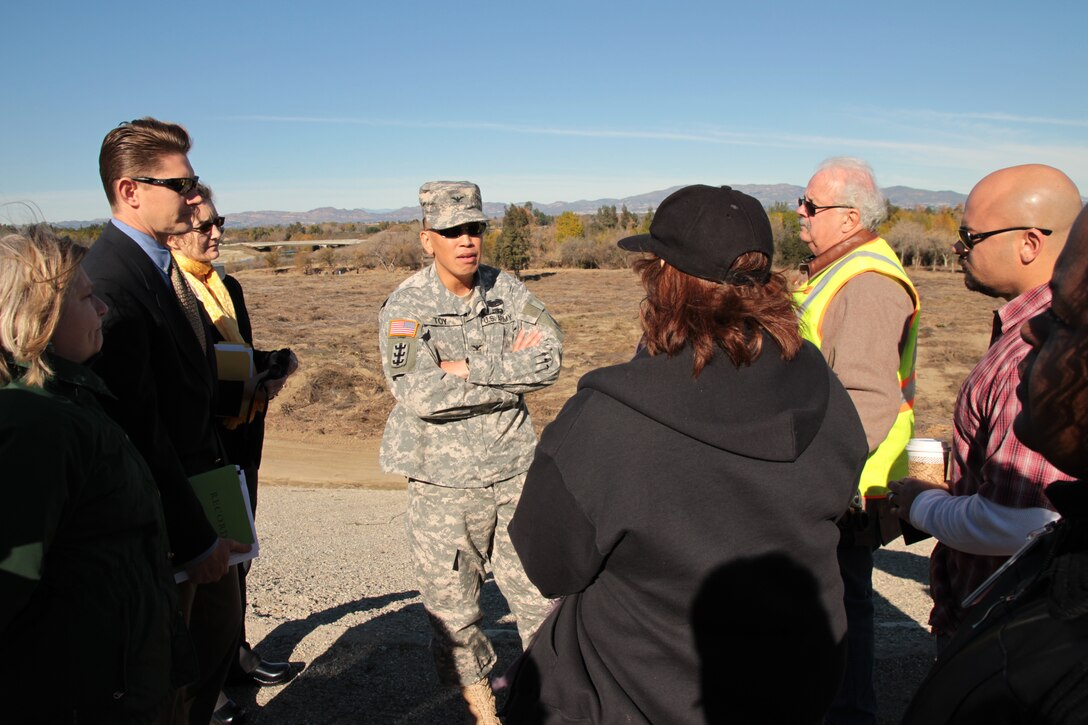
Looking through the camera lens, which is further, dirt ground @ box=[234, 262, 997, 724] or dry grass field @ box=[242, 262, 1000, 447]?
dry grass field @ box=[242, 262, 1000, 447]

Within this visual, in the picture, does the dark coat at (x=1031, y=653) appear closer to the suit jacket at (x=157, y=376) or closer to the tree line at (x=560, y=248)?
the suit jacket at (x=157, y=376)

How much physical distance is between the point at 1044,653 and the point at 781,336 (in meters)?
A: 1.00

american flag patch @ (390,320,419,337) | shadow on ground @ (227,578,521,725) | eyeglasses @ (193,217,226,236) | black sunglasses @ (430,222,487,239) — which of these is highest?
eyeglasses @ (193,217,226,236)

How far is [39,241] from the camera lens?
6.56ft

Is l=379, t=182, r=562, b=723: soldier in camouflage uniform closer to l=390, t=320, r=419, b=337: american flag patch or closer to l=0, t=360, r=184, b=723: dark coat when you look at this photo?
l=390, t=320, r=419, b=337: american flag patch

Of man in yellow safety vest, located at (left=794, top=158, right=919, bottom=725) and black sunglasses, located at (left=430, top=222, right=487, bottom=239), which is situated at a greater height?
black sunglasses, located at (left=430, top=222, right=487, bottom=239)

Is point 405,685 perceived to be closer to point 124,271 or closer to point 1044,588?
point 124,271

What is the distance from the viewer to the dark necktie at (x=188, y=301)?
2977 millimetres

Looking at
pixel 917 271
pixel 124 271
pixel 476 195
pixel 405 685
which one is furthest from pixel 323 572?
pixel 917 271

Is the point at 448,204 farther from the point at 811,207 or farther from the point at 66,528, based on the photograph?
the point at 66,528

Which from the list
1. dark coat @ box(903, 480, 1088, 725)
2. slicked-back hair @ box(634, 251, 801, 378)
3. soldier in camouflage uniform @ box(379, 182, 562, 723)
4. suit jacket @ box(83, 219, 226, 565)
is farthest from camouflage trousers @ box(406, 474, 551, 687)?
dark coat @ box(903, 480, 1088, 725)

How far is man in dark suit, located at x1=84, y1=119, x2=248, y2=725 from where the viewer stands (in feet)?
8.09

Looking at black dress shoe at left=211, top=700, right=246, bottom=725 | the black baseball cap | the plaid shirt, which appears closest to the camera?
the black baseball cap

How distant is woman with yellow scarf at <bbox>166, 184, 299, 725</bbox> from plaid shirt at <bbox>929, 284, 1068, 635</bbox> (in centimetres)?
A: 277
